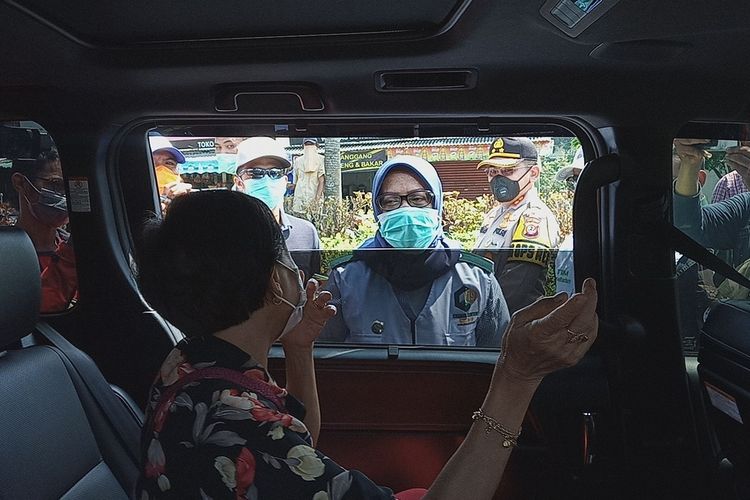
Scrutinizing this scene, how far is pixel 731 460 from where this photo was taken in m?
1.88

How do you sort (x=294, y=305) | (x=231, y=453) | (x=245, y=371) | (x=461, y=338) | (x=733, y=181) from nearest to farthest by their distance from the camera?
1. (x=231, y=453)
2. (x=245, y=371)
3. (x=294, y=305)
4. (x=733, y=181)
5. (x=461, y=338)

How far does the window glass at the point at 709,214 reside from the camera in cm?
212

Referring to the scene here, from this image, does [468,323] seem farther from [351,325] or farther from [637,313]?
[637,313]

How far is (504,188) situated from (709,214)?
64 cm

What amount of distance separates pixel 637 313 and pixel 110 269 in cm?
171

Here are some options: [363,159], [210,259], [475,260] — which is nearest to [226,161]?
[363,159]

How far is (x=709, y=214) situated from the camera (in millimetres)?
2193

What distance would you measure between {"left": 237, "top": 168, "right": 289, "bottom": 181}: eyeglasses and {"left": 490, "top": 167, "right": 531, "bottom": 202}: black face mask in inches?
28.0

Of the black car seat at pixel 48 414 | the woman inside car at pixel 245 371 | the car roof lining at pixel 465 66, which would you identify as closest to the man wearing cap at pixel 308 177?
the car roof lining at pixel 465 66

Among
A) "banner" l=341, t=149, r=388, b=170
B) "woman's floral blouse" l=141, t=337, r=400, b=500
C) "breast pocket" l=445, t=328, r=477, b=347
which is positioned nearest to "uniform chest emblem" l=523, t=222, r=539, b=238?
"breast pocket" l=445, t=328, r=477, b=347

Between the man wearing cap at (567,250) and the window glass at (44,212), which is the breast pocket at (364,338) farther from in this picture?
the window glass at (44,212)

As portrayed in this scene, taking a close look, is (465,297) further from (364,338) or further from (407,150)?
(407,150)

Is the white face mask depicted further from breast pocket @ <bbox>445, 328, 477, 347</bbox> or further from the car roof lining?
breast pocket @ <bbox>445, 328, 477, 347</bbox>

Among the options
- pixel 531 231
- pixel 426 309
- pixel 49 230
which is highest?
pixel 49 230
